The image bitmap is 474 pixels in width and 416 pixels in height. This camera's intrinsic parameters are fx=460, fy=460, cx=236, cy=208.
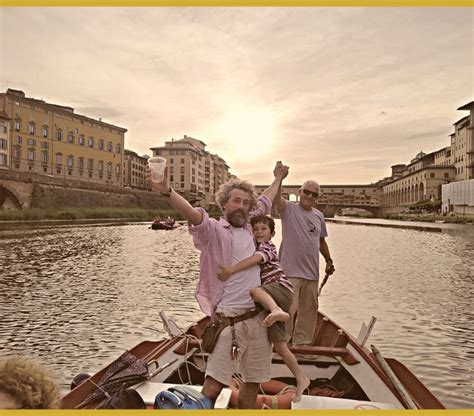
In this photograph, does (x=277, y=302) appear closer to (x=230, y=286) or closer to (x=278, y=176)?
(x=230, y=286)

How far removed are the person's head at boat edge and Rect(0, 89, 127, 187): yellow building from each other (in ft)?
207

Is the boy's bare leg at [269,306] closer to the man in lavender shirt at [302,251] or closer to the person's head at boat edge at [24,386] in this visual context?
the person's head at boat edge at [24,386]

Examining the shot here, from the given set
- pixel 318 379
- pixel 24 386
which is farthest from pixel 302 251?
pixel 24 386

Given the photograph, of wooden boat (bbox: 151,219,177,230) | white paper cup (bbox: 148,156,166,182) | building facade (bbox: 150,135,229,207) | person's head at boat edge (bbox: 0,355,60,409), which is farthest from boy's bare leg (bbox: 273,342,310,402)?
building facade (bbox: 150,135,229,207)

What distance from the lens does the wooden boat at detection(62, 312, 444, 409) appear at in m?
3.78

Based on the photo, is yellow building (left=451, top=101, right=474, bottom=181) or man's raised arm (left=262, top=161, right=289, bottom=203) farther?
yellow building (left=451, top=101, right=474, bottom=181)

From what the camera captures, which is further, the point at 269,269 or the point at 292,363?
the point at 292,363

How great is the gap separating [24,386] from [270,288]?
5.86 feet

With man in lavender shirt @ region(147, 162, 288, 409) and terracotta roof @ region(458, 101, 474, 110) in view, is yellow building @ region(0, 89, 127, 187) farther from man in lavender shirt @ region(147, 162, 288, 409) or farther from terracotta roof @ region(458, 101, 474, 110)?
terracotta roof @ region(458, 101, 474, 110)

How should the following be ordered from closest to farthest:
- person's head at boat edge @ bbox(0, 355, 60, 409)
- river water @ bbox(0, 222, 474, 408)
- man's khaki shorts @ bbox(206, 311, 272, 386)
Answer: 1. person's head at boat edge @ bbox(0, 355, 60, 409)
2. man's khaki shorts @ bbox(206, 311, 272, 386)
3. river water @ bbox(0, 222, 474, 408)

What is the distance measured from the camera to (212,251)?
3406mm

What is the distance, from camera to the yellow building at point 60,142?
6950cm

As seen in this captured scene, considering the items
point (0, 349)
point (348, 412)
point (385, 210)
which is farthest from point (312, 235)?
point (385, 210)

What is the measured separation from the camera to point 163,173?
10.5 ft
